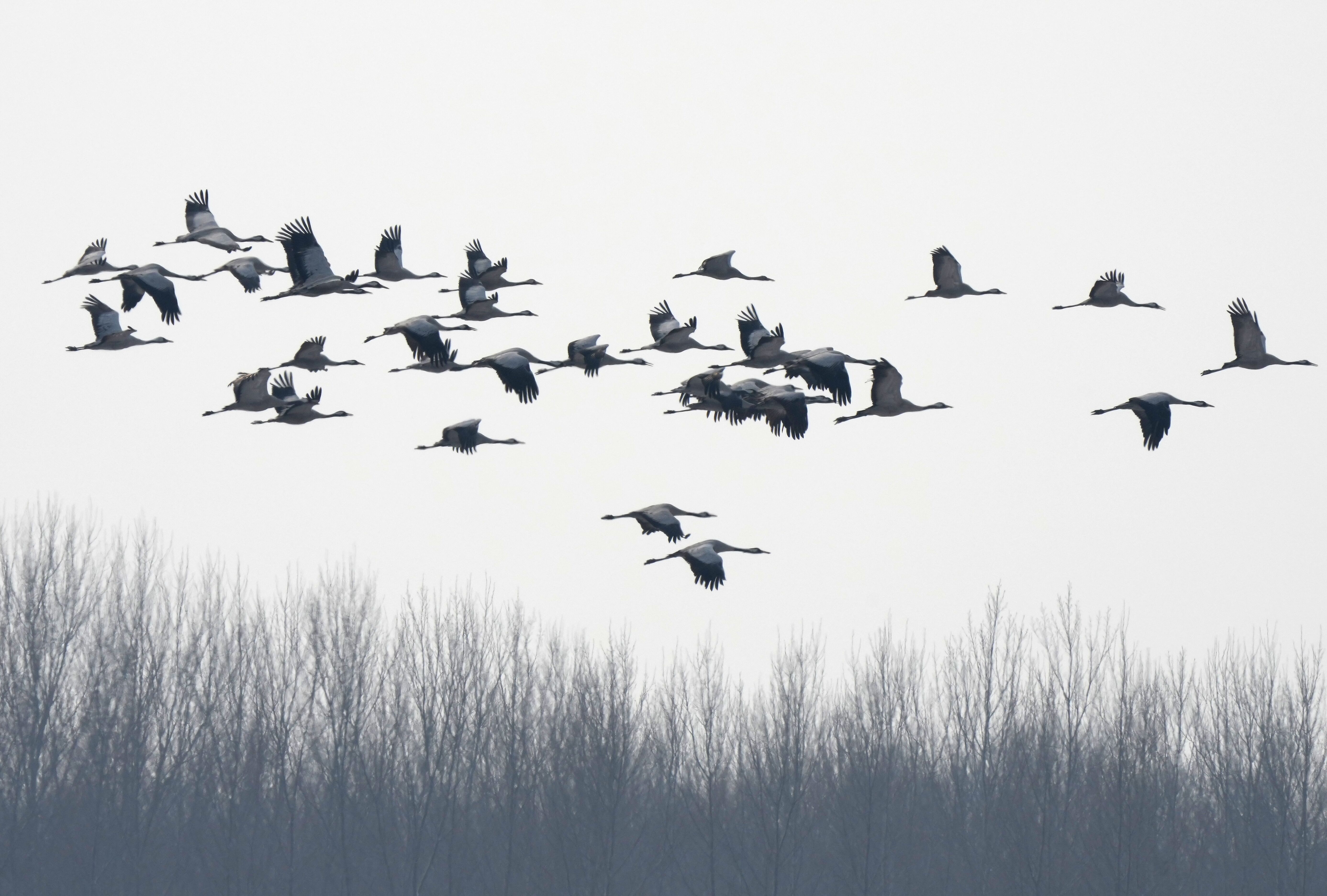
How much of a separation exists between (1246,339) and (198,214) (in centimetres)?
1309

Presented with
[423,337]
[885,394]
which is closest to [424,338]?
[423,337]

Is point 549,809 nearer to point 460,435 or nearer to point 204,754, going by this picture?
point 204,754

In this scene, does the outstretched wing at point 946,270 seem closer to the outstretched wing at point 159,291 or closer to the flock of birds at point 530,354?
the flock of birds at point 530,354

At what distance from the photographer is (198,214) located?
22.9 m

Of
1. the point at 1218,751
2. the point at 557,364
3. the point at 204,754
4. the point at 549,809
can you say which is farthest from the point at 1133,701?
the point at 557,364

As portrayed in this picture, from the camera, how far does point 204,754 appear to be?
36.4 m

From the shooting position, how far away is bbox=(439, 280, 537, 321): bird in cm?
2158

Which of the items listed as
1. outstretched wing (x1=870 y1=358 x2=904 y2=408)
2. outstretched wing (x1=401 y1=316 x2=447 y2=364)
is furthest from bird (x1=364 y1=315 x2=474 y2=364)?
outstretched wing (x1=870 y1=358 x2=904 y2=408)

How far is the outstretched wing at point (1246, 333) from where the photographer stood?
2019cm

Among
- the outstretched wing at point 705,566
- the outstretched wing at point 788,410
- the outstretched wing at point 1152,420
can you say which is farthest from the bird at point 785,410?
the outstretched wing at point 1152,420

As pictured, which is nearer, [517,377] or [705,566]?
[705,566]

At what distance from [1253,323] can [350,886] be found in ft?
75.6

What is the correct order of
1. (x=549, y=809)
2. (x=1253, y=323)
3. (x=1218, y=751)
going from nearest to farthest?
(x=1253, y=323) → (x=549, y=809) → (x=1218, y=751)

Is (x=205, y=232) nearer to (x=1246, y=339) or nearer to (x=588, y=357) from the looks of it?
(x=588, y=357)
